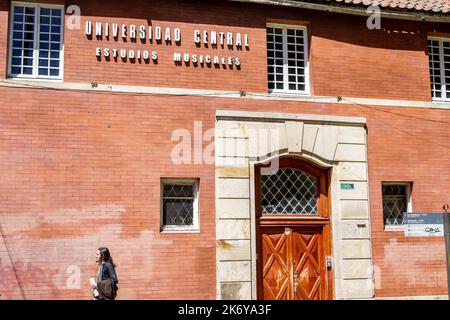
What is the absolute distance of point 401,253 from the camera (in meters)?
12.6

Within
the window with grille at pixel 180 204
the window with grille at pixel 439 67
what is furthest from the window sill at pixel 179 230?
the window with grille at pixel 439 67

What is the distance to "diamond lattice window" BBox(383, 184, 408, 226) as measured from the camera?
12844 mm

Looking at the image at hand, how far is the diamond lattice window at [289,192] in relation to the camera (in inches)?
484

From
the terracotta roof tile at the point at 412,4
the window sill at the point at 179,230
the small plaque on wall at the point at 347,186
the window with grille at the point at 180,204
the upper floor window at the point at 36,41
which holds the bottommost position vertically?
the window sill at the point at 179,230

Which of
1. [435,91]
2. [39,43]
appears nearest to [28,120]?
[39,43]

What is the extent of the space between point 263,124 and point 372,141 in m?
2.64

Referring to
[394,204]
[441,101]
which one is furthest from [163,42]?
[441,101]

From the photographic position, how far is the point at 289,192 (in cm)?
1242

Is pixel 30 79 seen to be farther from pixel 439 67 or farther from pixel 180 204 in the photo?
→ pixel 439 67

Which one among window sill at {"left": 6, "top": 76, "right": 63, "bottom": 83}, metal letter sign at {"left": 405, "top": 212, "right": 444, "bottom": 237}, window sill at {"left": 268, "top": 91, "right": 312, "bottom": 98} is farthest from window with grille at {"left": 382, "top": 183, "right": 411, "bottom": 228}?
window sill at {"left": 6, "top": 76, "right": 63, "bottom": 83}

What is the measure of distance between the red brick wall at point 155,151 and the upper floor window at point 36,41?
0.28 m

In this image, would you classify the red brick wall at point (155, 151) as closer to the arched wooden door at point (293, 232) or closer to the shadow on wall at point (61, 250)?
the shadow on wall at point (61, 250)

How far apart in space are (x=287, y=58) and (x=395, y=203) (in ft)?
13.8

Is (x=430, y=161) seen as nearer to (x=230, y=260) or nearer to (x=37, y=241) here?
(x=230, y=260)
